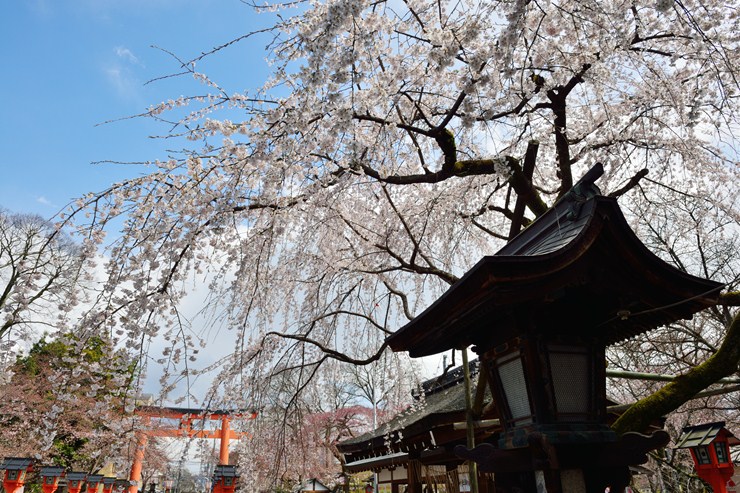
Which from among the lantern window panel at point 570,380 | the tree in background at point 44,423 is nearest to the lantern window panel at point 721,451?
the lantern window panel at point 570,380

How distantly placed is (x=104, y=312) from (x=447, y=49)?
3429 mm

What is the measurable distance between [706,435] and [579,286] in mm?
5342

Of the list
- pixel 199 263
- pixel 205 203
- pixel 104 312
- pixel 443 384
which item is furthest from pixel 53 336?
pixel 443 384

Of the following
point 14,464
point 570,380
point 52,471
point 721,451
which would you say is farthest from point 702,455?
→ point 52,471

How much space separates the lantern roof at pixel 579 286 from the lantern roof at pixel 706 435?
4.44 metres

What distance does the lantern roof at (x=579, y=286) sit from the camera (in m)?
2.37

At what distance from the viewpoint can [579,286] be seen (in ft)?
8.34

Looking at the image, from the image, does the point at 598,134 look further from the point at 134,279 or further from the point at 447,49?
the point at 134,279

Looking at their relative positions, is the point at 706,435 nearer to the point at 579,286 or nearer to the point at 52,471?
the point at 579,286

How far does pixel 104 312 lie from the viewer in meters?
3.62

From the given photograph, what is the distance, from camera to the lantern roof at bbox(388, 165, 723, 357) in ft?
7.76

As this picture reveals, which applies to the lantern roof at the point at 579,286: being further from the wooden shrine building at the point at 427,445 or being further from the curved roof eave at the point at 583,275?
the wooden shrine building at the point at 427,445

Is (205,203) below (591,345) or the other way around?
the other way around

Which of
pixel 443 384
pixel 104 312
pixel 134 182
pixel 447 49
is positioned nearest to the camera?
pixel 447 49
